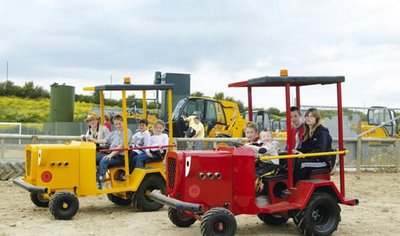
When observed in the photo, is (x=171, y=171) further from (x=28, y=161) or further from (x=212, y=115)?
(x=212, y=115)

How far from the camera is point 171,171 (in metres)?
7.38

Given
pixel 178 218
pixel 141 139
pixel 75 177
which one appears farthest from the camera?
pixel 141 139

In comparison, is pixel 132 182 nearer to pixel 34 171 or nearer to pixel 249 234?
pixel 34 171

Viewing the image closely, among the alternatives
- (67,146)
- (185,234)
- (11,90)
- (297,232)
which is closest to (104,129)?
(67,146)

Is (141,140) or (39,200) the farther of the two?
(141,140)

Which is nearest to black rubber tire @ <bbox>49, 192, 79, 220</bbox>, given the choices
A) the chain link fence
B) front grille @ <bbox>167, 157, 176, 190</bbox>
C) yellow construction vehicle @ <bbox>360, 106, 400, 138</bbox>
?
front grille @ <bbox>167, 157, 176, 190</bbox>

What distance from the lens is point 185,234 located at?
746cm

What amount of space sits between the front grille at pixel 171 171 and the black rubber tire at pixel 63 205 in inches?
75.2

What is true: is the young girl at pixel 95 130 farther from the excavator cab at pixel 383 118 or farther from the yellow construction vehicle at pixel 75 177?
the excavator cab at pixel 383 118

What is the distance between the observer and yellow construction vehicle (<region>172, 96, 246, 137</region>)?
66.9 feet

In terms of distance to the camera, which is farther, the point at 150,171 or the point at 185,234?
the point at 150,171

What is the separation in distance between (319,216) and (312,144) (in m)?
0.92

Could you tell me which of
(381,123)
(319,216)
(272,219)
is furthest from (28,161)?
(381,123)

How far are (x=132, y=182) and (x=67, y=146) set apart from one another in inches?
46.6
